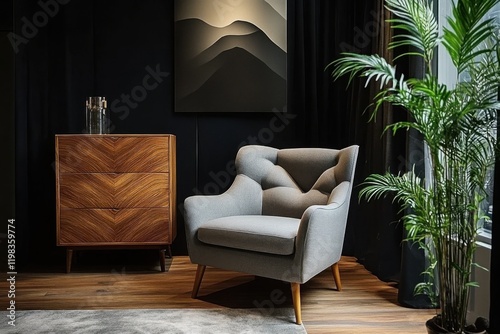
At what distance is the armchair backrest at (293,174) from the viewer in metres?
3.15

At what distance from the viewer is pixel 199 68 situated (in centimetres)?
399

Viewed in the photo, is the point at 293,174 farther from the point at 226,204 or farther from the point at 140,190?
the point at 140,190

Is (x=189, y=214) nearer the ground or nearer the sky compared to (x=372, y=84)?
nearer the ground

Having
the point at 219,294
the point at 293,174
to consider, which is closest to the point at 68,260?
the point at 219,294

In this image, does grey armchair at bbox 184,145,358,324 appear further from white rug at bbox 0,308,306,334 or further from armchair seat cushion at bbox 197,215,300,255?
white rug at bbox 0,308,306,334

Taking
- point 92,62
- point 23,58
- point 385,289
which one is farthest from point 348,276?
point 23,58

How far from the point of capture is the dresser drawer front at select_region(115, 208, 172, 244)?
11.4 ft

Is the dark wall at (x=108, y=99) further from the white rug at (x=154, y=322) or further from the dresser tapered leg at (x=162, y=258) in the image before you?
the white rug at (x=154, y=322)

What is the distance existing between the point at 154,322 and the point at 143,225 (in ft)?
3.49

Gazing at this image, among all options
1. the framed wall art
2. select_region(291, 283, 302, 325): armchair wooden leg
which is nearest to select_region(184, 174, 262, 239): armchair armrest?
select_region(291, 283, 302, 325): armchair wooden leg

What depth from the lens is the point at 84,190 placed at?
11.3ft

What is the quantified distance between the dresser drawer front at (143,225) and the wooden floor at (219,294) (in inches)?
10.6

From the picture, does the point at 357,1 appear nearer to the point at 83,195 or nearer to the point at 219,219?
the point at 219,219

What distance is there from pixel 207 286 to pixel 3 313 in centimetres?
120
